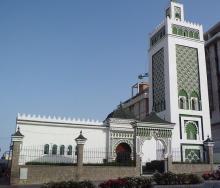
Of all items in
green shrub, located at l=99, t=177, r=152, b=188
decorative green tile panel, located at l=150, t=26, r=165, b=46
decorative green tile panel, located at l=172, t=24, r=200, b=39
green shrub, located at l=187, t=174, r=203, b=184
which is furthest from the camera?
decorative green tile panel, located at l=150, t=26, r=165, b=46

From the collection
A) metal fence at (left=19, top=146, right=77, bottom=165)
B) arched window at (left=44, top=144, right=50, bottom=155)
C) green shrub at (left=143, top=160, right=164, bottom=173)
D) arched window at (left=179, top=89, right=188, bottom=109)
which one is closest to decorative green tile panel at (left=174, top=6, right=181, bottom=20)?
arched window at (left=179, top=89, right=188, bottom=109)

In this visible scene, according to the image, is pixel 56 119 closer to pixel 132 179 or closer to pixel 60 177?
pixel 60 177

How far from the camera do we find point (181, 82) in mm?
31797

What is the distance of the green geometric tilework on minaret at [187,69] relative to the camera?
31891 millimetres

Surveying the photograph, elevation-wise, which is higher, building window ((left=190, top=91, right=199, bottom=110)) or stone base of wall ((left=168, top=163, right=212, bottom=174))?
building window ((left=190, top=91, right=199, bottom=110))

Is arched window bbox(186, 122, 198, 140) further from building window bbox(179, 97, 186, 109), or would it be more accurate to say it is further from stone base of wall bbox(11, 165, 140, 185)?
stone base of wall bbox(11, 165, 140, 185)

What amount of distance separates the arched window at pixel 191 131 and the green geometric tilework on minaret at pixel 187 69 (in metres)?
3.50

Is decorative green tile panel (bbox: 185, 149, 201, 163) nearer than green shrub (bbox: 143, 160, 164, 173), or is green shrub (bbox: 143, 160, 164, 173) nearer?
green shrub (bbox: 143, 160, 164, 173)

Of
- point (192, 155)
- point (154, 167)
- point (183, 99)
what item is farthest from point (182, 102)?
point (154, 167)

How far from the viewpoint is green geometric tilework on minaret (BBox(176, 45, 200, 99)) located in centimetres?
3189

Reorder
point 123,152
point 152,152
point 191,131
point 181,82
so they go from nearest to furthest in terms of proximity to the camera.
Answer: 1. point 123,152
2. point 152,152
3. point 191,131
4. point 181,82

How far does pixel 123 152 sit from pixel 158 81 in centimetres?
1053

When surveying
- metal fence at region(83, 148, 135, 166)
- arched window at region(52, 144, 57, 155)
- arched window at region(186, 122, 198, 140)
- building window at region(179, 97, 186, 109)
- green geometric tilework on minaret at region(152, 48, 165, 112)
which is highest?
green geometric tilework on minaret at region(152, 48, 165, 112)

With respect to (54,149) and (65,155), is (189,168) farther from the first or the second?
(54,149)
